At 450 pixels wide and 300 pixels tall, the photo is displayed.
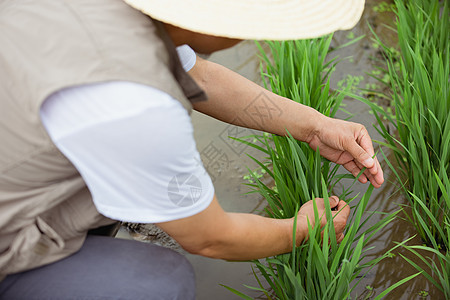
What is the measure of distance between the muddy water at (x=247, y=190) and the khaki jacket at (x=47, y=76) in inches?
30.3

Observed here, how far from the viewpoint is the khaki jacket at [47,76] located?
946 mm

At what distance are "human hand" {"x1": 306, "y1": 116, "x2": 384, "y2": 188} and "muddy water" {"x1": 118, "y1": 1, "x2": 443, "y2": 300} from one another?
0.28 meters

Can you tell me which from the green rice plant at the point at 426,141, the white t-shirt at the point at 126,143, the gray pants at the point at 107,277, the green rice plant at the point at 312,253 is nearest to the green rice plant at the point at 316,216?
the green rice plant at the point at 312,253

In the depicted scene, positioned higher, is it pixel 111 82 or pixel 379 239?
pixel 111 82

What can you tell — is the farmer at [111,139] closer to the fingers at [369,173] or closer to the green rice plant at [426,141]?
the fingers at [369,173]

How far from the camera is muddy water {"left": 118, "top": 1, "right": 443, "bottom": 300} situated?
1.74 m

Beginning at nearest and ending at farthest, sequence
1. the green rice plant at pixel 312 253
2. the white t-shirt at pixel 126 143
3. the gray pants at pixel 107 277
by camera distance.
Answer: the white t-shirt at pixel 126 143 → the gray pants at pixel 107 277 → the green rice plant at pixel 312 253

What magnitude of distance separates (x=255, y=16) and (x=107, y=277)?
2.17ft

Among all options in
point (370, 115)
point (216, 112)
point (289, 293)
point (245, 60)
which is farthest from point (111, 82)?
point (245, 60)

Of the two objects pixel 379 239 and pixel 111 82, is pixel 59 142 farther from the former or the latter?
pixel 379 239

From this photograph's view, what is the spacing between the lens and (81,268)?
1206 millimetres

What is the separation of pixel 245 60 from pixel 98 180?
1.89 meters

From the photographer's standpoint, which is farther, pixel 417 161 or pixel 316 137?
pixel 417 161

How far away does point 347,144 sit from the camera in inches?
60.5
